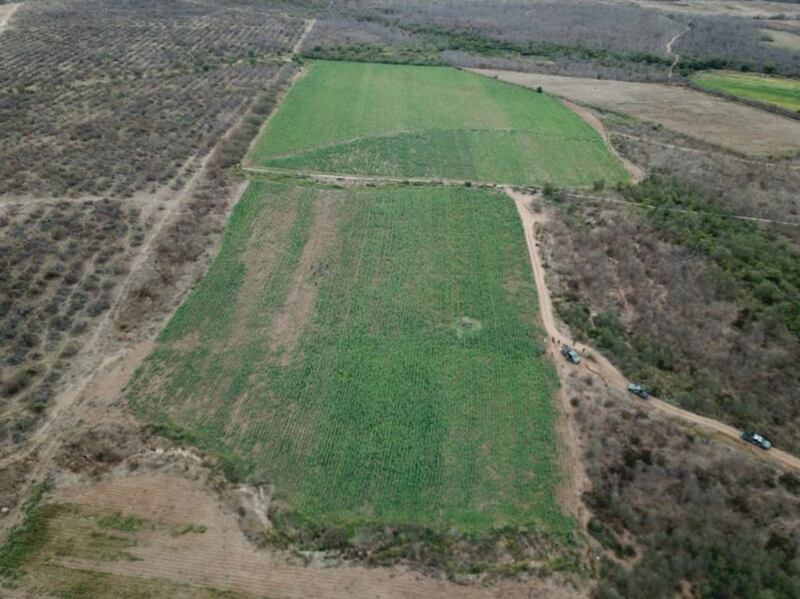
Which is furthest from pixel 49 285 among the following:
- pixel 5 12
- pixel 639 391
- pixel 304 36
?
pixel 5 12

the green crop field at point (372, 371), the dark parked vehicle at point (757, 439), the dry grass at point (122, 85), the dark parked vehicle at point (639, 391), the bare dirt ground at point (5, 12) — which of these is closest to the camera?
the green crop field at point (372, 371)

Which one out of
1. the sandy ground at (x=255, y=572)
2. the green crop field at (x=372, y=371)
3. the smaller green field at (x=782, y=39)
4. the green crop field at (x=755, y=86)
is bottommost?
the sandy ground at (x=255, y=572)

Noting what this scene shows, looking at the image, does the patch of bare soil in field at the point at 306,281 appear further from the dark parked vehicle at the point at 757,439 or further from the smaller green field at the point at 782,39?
the smaller green field at the point at 782,39

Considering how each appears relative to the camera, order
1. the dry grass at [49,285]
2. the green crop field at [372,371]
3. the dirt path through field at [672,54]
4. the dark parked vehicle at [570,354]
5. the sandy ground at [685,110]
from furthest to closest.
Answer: the dirt path through field at [672,54], the sandy ground at [685,110], the dark parked vehicle at [570,354], the dry grass at [49,285], the green crop field at [372,371]

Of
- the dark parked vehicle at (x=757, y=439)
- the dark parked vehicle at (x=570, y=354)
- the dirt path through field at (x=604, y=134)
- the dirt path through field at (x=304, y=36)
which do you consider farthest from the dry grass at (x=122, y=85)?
the dark parked vehicle at (x=757, y=439)

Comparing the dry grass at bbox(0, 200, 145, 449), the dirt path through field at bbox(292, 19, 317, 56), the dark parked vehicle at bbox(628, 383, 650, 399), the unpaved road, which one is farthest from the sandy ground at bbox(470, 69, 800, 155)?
the dry grass at bbox(0, 200, 145, 449)

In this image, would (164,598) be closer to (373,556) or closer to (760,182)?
(373,556)
